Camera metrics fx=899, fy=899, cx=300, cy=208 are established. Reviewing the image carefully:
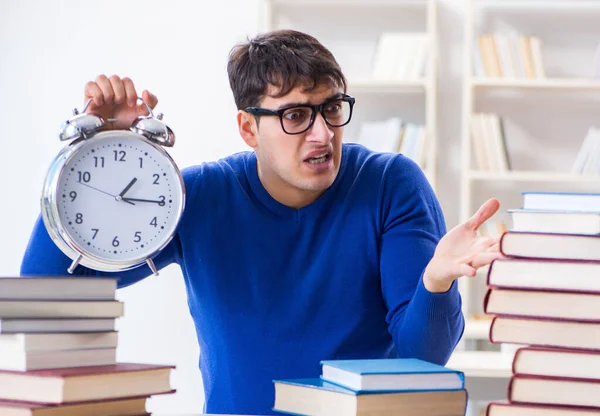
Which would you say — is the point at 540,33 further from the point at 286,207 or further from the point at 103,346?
the point at 103,346

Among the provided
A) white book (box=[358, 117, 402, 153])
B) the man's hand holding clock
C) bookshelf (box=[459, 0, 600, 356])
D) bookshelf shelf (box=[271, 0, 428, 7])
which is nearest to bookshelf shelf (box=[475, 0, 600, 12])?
bookshelf (box=[459, 0, 600, 356])

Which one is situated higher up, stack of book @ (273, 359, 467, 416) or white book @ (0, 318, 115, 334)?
white book @ (0, 318, 115, 334)

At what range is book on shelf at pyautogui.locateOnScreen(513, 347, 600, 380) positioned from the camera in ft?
3.32

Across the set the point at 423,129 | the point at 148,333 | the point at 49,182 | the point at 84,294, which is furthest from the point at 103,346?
the point at 148,333

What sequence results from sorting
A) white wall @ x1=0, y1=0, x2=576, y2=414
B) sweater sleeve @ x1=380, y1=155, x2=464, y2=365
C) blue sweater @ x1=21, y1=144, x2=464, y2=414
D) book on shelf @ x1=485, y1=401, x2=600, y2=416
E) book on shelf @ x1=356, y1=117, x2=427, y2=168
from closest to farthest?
book on shelf @ x1=485, y1=401, x2=600, y2=416, sweater sleeve @ x1=380, y1=155, x2=464, y2=365, blue sweater @ x1=21, y1=144, x2=464, y2=414, book on shelf @ x1=356, y1=117, x2=427, y2=168, white wall @ x1=0, y1=0, x2=576, y2=414

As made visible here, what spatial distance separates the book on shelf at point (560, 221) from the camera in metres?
1.03

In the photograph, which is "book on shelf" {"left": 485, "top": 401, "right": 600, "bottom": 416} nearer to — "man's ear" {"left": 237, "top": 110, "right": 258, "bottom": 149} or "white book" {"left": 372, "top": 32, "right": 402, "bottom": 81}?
"man's ear" {"left": 237, "top": 110, "right": 258, "bottom": 149}

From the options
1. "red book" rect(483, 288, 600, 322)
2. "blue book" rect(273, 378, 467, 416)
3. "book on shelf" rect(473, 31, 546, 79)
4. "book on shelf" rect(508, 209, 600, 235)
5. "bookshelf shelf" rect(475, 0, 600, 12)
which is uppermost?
"bookshelf shelf" rect(475, 0, 600, 12)

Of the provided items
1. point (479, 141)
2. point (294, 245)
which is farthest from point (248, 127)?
point (479, 141)

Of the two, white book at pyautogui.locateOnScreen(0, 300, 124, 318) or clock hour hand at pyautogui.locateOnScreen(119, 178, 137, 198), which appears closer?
white book at pyautogui.locateOnScreen(0, 300, 124, 318)

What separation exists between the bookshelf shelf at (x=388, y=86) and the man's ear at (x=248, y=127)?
236 centimetres

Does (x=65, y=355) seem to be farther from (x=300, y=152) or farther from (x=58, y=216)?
(x=300, y=152)

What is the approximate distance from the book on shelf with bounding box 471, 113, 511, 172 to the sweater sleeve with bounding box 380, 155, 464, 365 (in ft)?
8.16

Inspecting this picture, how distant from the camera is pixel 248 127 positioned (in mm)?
1897
